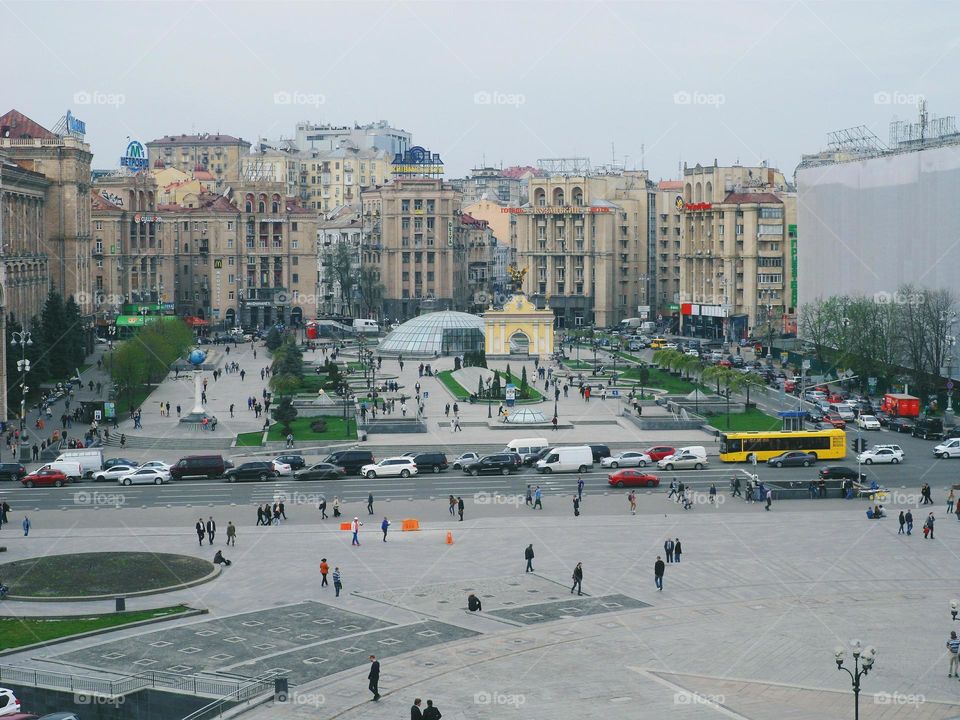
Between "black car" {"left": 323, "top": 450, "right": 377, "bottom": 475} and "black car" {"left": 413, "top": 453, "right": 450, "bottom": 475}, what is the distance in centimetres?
177

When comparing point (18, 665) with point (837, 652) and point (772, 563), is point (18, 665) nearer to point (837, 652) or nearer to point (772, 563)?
point (837, 652)

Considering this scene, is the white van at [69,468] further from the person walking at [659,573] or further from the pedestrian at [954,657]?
the pedestrian at [954,657]

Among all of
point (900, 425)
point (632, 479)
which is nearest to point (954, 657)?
point (632, 479)

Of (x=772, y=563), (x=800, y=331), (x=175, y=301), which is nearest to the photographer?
(x=772, y=563)

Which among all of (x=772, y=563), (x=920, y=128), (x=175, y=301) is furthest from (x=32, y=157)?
(x=772, y=563)

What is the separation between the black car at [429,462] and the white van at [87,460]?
38.7ft

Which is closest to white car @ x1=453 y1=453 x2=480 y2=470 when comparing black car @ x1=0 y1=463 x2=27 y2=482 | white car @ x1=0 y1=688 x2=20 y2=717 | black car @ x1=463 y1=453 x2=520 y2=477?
black car @ x1=463 y1=453 x2=520 y2=477

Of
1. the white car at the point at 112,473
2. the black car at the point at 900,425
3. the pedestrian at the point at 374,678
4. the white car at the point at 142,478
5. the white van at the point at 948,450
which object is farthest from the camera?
the black car at the point at 900,425

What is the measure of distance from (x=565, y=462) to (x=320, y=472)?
929cm

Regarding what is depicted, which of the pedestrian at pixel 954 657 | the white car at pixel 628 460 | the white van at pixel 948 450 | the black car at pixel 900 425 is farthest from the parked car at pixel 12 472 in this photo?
the black car at pixel 900 425

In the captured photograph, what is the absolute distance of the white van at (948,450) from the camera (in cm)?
5912

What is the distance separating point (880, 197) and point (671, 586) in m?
63.8

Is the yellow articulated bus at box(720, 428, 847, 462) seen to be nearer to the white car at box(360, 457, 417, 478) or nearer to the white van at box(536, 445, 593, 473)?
the white van at box(536, 445, 593, 473)

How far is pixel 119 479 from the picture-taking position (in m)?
54.0
